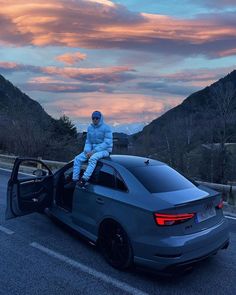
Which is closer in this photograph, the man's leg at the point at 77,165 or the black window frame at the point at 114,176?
the black window frame at the point at 114,176

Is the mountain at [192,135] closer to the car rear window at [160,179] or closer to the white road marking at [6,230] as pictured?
the white road marking at [6,230]

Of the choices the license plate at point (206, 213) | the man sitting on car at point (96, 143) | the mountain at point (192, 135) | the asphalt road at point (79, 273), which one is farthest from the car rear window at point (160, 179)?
the mountain at point (192, 135)

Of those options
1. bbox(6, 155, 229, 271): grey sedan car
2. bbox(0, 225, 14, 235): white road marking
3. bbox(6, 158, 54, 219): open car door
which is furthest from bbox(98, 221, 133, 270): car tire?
bbox(0, 225, 14, 235): white road marking

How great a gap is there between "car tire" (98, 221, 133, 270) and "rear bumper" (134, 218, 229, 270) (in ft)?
0.70

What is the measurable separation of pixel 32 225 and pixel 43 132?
1880cm

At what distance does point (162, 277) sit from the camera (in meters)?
5.33

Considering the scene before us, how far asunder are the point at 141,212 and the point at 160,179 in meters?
0.79

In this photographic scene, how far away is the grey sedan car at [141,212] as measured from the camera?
16.4 feet

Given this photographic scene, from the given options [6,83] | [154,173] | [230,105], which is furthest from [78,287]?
[6,83]

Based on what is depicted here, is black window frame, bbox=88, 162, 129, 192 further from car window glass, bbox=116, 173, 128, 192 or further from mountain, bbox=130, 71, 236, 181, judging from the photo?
mountain, bbox=130, 71, 236, 181

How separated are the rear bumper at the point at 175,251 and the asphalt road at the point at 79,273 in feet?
1.01

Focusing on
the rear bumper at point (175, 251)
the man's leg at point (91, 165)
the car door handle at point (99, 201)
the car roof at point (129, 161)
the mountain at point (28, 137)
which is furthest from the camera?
the mountain at point (28, 137)

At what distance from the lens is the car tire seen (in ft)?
17.7

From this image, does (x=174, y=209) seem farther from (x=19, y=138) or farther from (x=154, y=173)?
(x=19, y=138)
